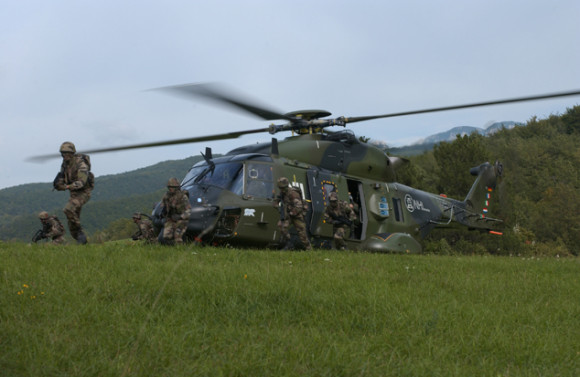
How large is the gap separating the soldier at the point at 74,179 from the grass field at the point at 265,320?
85.0 inches

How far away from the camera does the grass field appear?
3.72 meters

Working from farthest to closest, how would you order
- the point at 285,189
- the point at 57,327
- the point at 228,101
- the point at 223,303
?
the point at 285,189 → the point at 228,101 → the point at 223,303 → the point at 57,327

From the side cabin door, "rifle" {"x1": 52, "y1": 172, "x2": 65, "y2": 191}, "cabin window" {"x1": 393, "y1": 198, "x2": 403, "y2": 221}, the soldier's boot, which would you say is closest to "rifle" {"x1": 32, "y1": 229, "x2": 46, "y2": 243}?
the soldier's boot

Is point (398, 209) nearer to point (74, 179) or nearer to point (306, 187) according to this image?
point (306, 187)

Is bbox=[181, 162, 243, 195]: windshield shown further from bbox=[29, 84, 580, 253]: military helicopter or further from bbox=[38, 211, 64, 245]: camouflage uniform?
bbox=[38, 211, 64, 245]: camouflage uniform

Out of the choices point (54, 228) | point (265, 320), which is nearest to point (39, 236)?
point (54, 228)

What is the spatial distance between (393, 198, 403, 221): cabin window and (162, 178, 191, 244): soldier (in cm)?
667

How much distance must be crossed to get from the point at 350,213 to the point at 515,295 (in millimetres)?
5961

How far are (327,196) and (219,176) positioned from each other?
2.95 meters

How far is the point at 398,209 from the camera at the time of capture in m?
14.5

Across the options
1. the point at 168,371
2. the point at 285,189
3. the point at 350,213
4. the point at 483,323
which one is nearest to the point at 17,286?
the point at 168,371

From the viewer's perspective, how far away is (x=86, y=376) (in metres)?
3.30

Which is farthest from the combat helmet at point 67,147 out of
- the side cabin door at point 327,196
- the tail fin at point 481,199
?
the tail fin at point 481,199

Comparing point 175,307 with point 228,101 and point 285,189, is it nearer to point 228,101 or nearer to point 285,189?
point 228,101
